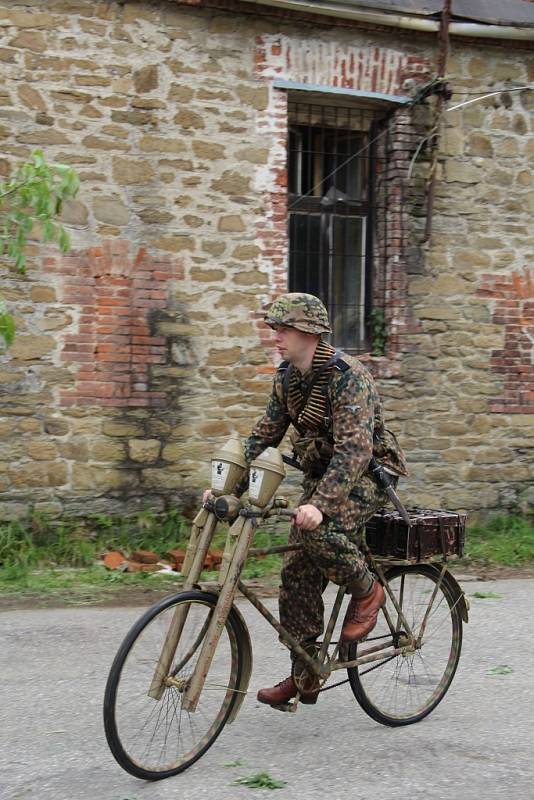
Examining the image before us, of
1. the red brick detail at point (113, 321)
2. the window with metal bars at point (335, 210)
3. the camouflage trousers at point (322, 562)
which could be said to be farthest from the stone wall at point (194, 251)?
the camouflage trousers at point (322, 562)

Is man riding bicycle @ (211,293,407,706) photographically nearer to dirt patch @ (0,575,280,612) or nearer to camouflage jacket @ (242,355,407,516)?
camouflage jacket @ (242,355,407,516)

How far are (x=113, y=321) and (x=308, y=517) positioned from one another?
4.52m

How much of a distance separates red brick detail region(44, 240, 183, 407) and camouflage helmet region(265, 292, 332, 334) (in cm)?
407

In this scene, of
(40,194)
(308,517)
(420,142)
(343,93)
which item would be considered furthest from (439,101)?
(308,517)

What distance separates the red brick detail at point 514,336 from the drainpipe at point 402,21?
2.10 meters

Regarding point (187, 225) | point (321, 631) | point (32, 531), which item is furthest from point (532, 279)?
point (321, 631)

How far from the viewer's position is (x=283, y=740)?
4.50 meters

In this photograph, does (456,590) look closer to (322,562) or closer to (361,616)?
(361,616)

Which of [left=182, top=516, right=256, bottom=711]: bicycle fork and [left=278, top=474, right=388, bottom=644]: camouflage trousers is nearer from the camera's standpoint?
[left=182, top=516, right=256, bottom=711]: bicycle fork

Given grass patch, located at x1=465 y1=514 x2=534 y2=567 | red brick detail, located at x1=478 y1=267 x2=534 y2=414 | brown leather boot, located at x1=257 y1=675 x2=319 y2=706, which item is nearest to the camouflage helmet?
brown leather boot, located at x1=257 y1=675 x2=319 y2=706

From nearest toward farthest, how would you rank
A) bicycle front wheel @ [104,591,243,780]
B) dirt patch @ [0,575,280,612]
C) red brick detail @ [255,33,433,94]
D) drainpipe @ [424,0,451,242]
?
bicycle front wheel @ [104,591,243,780]
dirt patch @ [0,575,280,612]
red brick detail @ [255,33,433,94]
drainpipe @ [424,0,451,242]

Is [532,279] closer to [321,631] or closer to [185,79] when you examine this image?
[185,79]

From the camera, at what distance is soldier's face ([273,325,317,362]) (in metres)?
4.33

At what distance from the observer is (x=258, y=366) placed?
8828 mm
